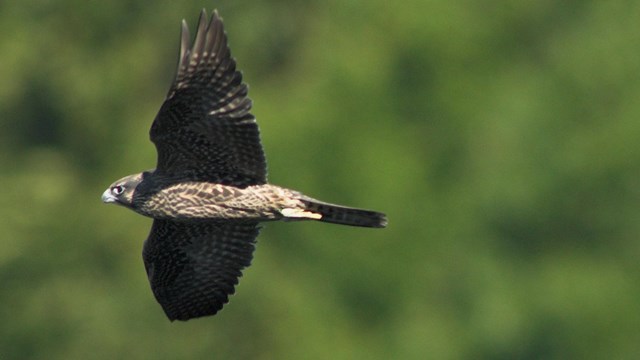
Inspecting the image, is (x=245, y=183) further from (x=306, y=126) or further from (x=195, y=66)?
(x=306, y=126)

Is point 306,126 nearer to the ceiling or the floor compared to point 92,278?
nearer to the ceiling

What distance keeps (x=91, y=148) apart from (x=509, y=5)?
29.1 ft

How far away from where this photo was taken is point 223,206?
15.7 meters

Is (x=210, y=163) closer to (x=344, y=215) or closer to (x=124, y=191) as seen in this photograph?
(x=124, y=191)

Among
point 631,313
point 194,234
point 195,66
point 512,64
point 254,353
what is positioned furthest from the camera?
point 512,64

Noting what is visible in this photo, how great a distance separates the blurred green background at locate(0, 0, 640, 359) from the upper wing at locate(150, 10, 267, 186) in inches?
476

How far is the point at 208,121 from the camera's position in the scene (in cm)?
1546

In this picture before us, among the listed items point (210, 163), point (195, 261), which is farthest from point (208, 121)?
point (195, 261)

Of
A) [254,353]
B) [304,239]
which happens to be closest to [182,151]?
[254,353]

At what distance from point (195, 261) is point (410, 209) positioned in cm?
1604

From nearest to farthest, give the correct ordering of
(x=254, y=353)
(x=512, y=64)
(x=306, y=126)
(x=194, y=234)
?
(x=194, y=234) → (x=254, y=353) → (x=306, y=126) → (x=512, y=64)

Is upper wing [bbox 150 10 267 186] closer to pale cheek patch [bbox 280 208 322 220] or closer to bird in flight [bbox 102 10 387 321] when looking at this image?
bird in flight [bbox 102 10 387 321]

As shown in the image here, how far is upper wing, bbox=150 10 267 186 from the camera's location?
15219 mm

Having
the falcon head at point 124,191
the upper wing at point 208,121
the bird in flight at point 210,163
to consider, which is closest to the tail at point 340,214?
the bird in flight at point 210,163
